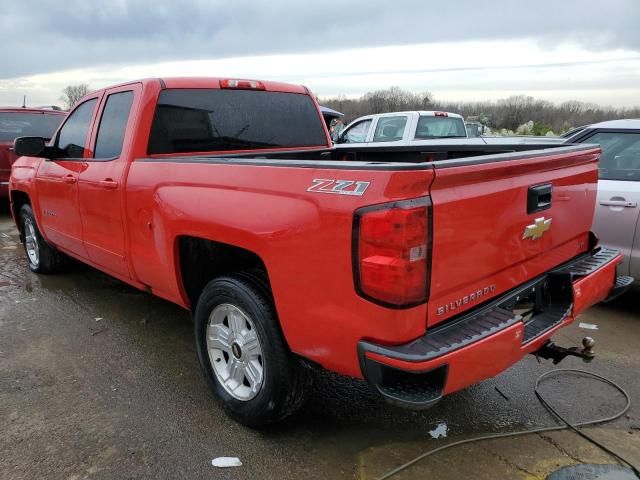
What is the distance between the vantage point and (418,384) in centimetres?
222

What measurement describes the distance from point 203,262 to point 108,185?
1035 millimetres

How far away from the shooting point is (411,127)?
32.2 feet

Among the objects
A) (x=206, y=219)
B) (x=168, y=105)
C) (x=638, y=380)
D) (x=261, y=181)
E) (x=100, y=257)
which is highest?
(x=168, y=105)

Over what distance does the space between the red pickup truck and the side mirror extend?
0.65m

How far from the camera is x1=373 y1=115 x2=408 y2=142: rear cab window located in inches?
393

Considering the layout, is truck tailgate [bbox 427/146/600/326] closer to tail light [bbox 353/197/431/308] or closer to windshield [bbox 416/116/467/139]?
tail light [bbox 353/197/431/308]

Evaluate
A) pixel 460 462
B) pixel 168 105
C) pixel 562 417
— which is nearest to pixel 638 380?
pixel 562 417

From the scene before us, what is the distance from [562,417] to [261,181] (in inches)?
86.7

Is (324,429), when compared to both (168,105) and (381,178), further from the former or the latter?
(168,105)

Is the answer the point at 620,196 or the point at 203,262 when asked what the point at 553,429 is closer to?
the point at 203,262

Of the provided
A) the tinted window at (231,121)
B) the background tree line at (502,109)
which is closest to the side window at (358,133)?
the tinted window at (231,121)

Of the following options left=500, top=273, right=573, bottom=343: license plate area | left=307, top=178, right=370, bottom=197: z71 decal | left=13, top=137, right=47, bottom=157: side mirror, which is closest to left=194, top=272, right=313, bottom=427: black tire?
left=307, top=178, right=370, bottom=197: z71 decal

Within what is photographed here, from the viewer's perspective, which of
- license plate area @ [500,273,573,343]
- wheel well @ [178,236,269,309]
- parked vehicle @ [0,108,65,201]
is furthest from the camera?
parked vehicle @ [0,108,65,201]

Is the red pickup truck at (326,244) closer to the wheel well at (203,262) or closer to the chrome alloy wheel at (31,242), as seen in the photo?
the wheel well at (203,262)
